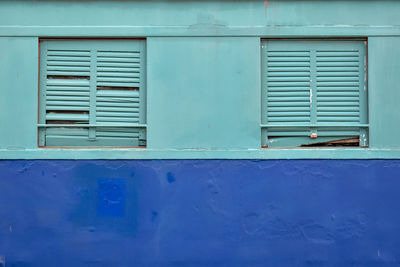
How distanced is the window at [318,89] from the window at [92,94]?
1.67 m

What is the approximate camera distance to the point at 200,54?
482cm

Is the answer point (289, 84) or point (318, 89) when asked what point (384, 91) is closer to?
point (318, 89)

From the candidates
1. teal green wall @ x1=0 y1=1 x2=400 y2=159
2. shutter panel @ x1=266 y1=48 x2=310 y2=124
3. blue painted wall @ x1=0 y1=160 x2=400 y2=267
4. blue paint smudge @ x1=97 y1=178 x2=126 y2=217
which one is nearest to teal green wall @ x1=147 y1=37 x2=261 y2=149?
teal green wall @ x1=0 y1=1 x2=400 y2=159

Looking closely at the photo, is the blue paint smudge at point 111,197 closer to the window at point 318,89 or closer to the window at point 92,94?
the window at point 92,94

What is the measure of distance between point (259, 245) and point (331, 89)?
2.19 metres

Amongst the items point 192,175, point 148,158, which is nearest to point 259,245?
point 192,175

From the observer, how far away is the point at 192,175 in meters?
4.72

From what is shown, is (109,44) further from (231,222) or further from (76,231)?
(231,222)

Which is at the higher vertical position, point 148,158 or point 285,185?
point 148,158

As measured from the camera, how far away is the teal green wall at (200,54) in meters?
4.79

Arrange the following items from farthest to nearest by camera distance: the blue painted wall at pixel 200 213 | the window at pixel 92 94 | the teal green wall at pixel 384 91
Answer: the window at pixel 92 94, the teal green wall at pixel 384 91, the blue painted wall at pixel 200 213

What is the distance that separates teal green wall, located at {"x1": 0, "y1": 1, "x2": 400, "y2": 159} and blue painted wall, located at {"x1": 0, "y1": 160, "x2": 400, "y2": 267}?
33 centimetres

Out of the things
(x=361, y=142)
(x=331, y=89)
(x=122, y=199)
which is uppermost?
(x=331, y=89)

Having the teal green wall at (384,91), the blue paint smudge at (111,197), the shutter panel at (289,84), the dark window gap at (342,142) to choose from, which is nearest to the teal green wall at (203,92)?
the shutter panel at (289,84)
